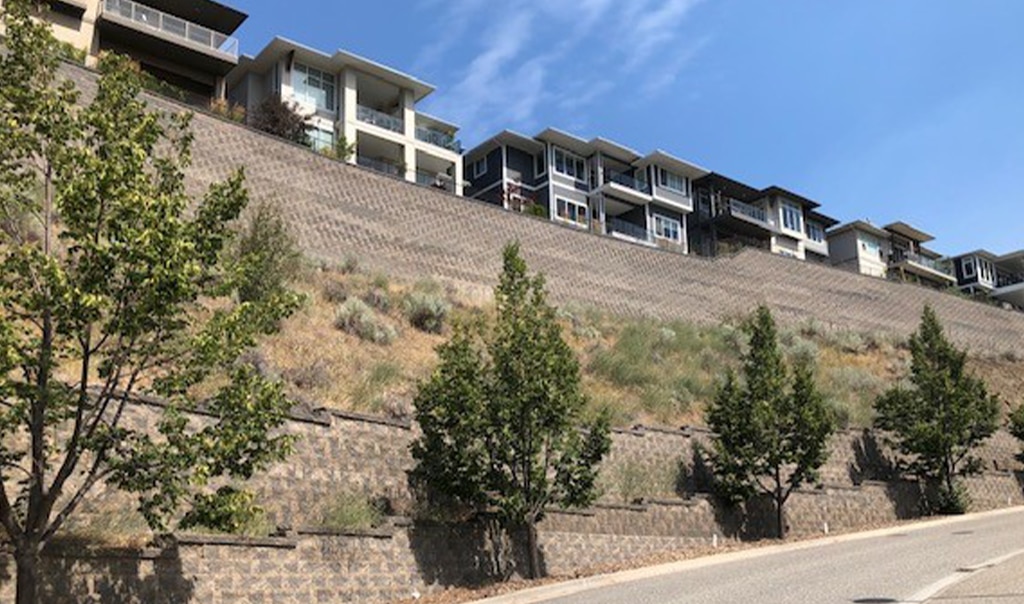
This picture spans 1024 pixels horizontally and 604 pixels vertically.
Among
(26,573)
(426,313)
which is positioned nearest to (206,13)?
(426,313)

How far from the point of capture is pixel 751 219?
226ft

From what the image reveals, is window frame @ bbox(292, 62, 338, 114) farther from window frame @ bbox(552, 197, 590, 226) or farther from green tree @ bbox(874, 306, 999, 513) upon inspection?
green tree @ bbox(874, 306, 999, 513)

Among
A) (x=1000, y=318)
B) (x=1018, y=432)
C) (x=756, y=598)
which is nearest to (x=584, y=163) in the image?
(x=1000, y=318)

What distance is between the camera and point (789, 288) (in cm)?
4594

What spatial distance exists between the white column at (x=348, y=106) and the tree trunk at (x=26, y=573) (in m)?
37.7

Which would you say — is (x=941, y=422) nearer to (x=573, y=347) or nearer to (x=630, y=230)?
(x=573, y=347)

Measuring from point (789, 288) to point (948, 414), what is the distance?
57.0 feet

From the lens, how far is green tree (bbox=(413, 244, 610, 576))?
16469 mm

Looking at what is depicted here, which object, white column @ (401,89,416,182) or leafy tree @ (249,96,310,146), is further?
white column @ (401,89,416,182)

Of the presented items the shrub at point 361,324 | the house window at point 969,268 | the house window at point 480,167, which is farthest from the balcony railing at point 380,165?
the house window at point 969,268

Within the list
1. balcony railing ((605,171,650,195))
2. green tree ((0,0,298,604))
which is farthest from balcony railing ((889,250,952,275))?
green tree ((0,0,298,604))

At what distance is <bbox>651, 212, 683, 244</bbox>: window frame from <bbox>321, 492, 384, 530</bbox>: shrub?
47667 mm

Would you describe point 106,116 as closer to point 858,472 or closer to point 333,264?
point 333,264

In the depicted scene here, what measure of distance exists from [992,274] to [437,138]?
6804 centimetres
